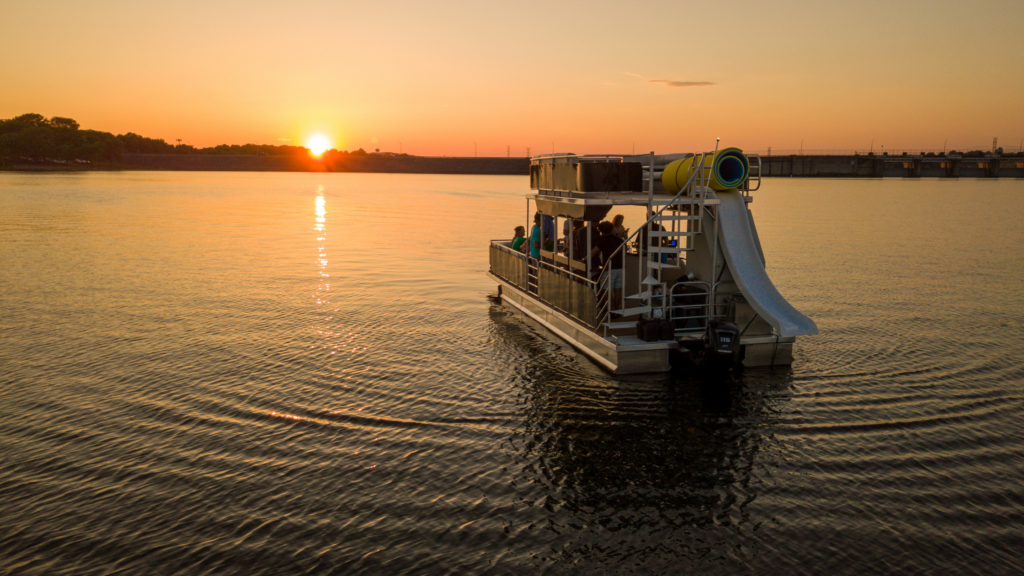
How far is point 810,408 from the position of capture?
484 inches

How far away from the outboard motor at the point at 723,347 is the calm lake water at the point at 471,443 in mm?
700

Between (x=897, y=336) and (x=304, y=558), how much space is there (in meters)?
15.7

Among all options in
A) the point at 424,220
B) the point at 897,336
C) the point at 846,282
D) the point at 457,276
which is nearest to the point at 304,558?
the point at 897,336

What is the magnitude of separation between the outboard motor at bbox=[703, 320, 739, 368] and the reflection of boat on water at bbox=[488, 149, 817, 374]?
0.7 inches

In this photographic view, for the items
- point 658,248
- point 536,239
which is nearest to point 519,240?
point 536,239

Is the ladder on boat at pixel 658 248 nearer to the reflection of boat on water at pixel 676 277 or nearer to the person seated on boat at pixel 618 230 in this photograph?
the reflection of boat on water at pixel 676 277

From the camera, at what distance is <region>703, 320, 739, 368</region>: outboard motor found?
12.8m

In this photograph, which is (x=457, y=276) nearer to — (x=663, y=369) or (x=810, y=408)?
(x=663, y=369)

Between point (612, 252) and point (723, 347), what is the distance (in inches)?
143

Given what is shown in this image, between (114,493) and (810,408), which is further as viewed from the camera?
(810,408)

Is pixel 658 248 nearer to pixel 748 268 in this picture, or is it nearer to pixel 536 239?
pixel 748 268

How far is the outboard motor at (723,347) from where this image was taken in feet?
42.0

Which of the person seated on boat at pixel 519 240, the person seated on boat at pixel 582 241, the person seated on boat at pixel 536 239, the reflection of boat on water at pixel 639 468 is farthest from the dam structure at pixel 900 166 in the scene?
the reflection of boat on water at pixel 639 468

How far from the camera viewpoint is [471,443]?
35.0ft
